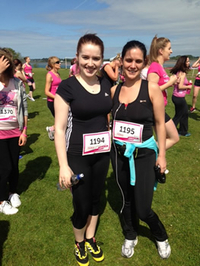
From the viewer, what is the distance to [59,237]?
A: 2754 millimetres

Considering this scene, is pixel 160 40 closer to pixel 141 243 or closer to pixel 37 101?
pixel 141 243

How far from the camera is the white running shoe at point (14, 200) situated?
10.8 ft

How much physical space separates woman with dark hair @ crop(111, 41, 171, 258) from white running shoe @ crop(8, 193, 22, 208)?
189 cm

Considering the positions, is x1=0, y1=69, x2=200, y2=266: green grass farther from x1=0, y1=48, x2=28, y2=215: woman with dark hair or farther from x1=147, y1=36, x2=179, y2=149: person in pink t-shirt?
x1=147, y1=36, x2=179, y2=149: person in pink t-shirt

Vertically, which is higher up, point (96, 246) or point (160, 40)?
point (160, 40)

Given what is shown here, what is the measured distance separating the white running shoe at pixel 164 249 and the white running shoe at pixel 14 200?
2.13 metres

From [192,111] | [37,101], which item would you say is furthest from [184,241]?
[37,101]

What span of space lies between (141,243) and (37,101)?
1034 centimetres

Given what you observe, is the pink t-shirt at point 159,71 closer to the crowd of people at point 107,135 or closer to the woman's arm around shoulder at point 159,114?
the crowd of people at point 107,135

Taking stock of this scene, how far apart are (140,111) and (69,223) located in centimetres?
197

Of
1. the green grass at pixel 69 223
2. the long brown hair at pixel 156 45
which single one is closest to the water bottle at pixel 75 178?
the green grass at pixel 69 223

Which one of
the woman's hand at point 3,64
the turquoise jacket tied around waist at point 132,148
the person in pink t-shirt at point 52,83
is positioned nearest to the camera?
the turquoise jacket tied around waist at point 132,148

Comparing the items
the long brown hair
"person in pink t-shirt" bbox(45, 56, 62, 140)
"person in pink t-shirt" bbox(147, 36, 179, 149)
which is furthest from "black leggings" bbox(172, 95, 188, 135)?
"person in pink t-shirt" bbox(45, 56, 62, 140)

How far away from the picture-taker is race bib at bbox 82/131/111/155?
196 cm
